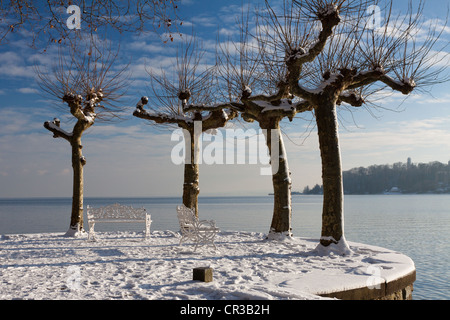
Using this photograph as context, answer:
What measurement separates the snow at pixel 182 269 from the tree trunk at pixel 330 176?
0.58 m

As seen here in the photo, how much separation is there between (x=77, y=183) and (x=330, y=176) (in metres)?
8.59

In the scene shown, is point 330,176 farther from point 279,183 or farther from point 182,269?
point 182,269

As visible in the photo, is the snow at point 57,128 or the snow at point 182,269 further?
the snow at point 57,128

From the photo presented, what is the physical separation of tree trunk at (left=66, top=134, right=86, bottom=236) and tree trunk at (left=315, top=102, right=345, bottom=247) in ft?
26.9

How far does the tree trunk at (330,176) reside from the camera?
9227 mm

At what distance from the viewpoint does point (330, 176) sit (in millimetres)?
9289

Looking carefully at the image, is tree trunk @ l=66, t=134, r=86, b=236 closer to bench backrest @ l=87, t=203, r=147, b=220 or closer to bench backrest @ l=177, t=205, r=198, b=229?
bench backrest @ l=87, t=203, r=147, b=220

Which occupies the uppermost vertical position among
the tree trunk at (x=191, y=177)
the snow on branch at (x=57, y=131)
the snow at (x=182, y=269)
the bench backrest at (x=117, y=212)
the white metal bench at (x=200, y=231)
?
the snow on branch at (x=57, y=131)

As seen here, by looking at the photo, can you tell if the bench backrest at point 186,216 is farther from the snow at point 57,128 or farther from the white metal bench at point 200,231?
the snow at point 57,128

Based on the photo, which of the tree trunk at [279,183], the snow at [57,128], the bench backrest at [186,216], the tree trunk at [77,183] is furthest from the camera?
the snow at [57,128]

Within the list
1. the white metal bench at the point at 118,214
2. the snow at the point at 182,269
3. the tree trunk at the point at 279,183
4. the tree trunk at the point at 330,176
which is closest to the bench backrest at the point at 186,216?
the snow at the point at 182,269

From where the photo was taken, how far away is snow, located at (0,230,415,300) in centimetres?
539
